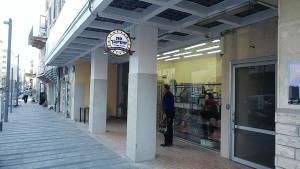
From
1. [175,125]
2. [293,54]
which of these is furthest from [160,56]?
[293,54]

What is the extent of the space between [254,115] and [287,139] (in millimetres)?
2995

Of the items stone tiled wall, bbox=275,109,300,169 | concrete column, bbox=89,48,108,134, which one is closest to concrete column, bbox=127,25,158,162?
stone tiled wall, bbox=275,109,300,169

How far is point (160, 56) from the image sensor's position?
9.88 metres

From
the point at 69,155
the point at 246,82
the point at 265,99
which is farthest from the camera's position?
the point at 69,155

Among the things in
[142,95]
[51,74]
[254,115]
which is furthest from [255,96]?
[51,74]

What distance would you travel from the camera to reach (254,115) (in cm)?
584

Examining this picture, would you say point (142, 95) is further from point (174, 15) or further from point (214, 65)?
point (214, 65)

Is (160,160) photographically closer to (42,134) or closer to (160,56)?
(160,56)

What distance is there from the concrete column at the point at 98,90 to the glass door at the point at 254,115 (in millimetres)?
5079

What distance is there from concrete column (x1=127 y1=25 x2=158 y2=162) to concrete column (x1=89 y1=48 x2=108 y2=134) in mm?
3632

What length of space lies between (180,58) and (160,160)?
3979 mm

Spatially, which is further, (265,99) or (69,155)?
(69,155)

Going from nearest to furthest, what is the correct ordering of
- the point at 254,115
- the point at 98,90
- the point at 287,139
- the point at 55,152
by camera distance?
the point at 287,139
the point at 254,115
the point at 55,152
the point at 98,90

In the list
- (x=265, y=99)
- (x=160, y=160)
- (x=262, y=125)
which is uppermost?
(x=265, y=99)
